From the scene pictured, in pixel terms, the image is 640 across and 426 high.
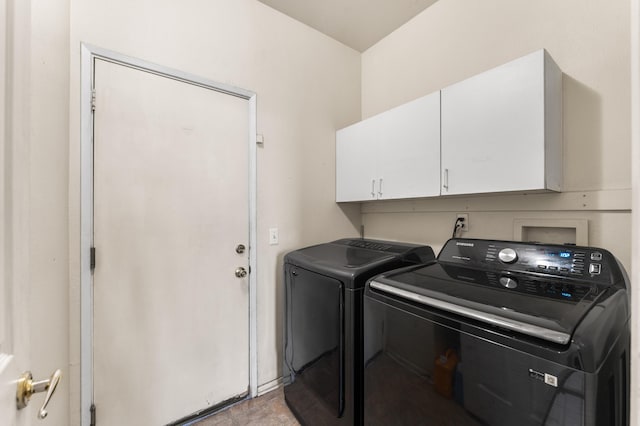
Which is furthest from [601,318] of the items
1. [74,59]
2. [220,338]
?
[74,59]

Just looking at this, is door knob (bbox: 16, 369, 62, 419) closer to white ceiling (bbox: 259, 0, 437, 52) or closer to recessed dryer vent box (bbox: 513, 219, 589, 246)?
recessed dryer vent box (bbox: 513, 219, 589, 246)

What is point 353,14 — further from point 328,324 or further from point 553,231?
point 328,324

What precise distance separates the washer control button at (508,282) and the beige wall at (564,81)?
1.80 feet

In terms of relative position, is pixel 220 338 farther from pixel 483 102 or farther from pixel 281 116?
pixel 483 102

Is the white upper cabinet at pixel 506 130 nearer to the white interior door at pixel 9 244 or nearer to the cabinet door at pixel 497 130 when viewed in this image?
the cabinet door at pixel 497 130

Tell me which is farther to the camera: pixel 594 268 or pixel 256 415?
pixel 256 415

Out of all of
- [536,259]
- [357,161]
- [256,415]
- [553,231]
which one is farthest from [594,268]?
[256,415]

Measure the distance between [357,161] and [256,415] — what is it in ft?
6.24

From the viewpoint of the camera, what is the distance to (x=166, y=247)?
1591 millimetres

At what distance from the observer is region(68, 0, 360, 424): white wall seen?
1.39 metres

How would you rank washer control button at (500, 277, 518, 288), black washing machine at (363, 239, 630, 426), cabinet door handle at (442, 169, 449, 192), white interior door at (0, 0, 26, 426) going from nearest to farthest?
white interior door at (0, 0, 26, 426)
black washing machine at (363, 239, 630, 426)
washer control button at (500, 277, 518, 288)
cabinet door handle at (442, 169, 449, 192)

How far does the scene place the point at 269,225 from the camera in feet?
6.54

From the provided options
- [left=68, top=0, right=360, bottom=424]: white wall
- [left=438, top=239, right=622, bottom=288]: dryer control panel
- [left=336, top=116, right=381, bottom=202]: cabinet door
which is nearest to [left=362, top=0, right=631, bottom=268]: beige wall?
[left=438, top=239, right=622, bottom=288]: dryer control panel

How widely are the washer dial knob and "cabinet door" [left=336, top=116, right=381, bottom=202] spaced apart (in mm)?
877
